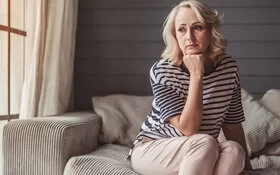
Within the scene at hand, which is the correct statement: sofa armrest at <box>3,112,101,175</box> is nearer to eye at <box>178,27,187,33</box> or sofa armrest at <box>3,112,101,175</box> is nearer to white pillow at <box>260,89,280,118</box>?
eye at <box>178,27,187,33</box>

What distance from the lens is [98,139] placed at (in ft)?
8.26

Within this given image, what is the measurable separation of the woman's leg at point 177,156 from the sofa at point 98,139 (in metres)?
0.08

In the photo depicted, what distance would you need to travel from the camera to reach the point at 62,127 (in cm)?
191

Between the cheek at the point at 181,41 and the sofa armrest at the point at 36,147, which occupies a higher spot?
the cheek at the point at 181,41

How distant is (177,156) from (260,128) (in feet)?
3.19

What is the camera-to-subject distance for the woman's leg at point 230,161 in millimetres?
1525

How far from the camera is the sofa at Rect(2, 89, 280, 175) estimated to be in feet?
6.16

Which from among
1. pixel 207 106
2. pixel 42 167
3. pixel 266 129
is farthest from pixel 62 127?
pixel 266 129

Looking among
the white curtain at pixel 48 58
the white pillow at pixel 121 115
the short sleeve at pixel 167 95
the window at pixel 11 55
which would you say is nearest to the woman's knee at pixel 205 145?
the short sleeve at pixel 167 95

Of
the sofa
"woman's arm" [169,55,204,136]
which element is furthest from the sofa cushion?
"woman's arm" [169,55,204,136]

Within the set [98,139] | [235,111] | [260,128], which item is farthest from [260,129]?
[98,139]

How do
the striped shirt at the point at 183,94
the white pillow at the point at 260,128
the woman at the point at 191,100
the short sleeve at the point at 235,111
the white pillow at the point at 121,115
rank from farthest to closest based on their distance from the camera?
the white pillow at the point at 121,115 < the white pillow at the point at 260,128 < the short sleeve at the point at 235,111 < the striped shirt at the point at 183,94 < the woman at the point at 191,100

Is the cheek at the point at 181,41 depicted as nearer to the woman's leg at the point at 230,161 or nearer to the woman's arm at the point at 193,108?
the woman's arm at the point at 193,108

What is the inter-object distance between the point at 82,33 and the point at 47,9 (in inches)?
19.9
